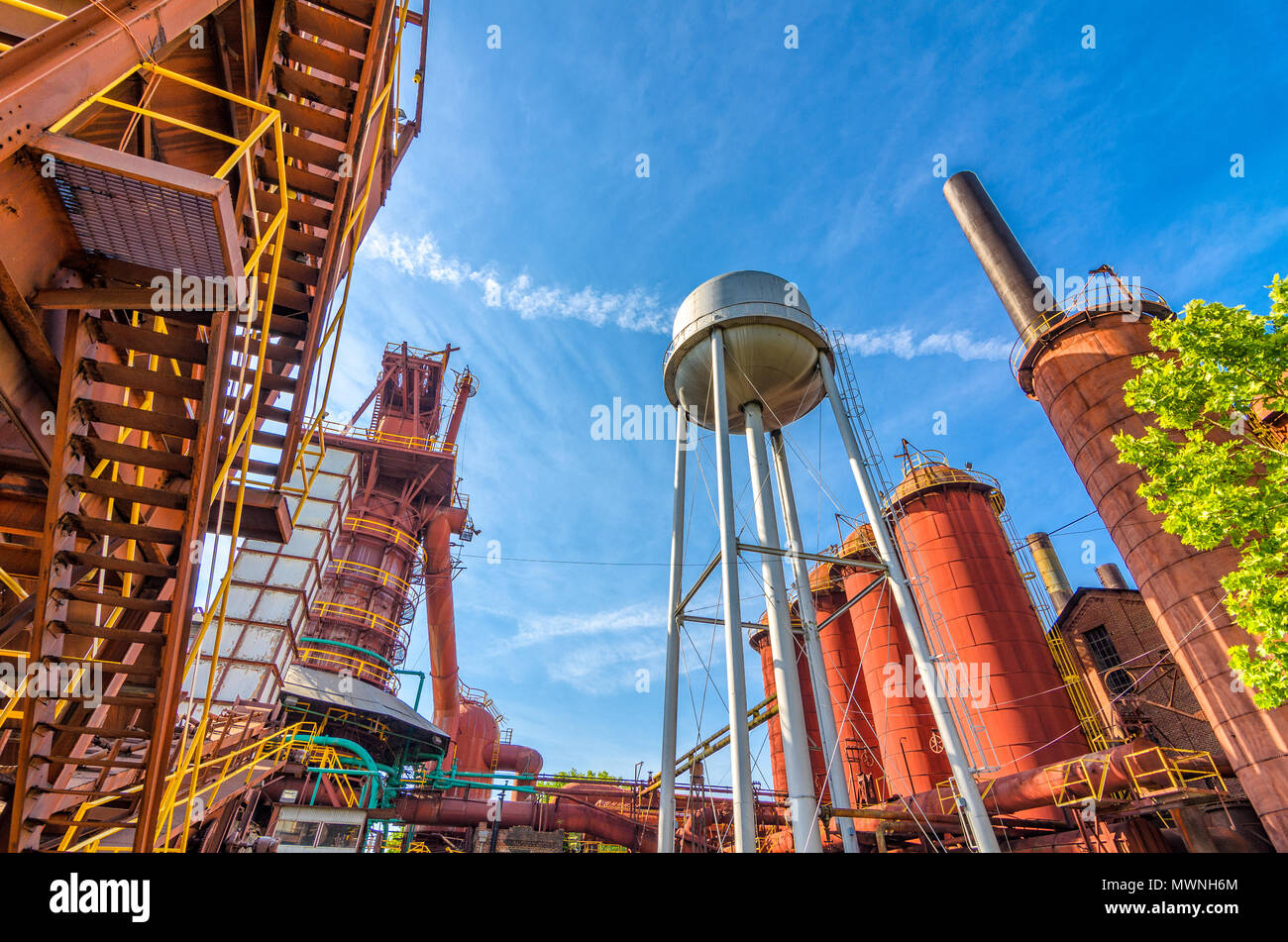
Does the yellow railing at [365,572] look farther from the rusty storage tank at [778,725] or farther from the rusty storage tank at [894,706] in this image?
the rusty storage tank at [894,706]

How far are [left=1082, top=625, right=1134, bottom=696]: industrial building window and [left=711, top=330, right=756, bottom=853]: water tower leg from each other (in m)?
14.2

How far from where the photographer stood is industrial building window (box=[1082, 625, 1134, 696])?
18312 millimetres

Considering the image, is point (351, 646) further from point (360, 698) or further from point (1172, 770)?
point (1172, 770)

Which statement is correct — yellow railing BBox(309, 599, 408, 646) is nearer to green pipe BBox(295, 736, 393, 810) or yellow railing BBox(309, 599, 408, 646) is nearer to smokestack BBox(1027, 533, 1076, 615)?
green pipe BBox(295, 736, 393, 810)

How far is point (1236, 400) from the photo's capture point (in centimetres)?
975

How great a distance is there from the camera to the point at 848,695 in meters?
23.4

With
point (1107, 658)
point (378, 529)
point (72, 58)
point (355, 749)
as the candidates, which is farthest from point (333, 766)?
point (1107, 658)

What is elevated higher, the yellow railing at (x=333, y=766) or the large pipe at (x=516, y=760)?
the large pipe at (x=516, y=760)

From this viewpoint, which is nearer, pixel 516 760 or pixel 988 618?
pixel 988 618

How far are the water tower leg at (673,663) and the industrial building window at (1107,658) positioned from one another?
14014mm

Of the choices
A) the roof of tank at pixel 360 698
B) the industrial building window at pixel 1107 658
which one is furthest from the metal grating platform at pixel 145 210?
the industrial building window at pixel 1107 658

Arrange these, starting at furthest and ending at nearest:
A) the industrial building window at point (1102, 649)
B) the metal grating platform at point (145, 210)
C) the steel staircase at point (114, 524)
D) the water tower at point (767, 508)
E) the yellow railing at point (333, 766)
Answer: the industrial building window at point (1102, 649) < the yellow railing at point (333, 766) < the water tower at point (767, 508) < the steel staircase at point (114, 524) < the metal grating platform at point (145, 210)

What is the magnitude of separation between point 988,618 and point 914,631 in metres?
9.71

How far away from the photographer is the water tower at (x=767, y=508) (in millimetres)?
9133
